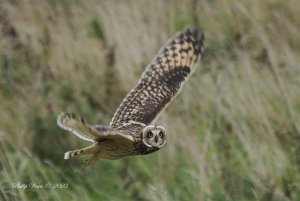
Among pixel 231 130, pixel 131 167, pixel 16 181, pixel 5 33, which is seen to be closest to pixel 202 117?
pixel 231 130

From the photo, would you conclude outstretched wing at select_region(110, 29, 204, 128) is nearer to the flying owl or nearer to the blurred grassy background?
the flying owl

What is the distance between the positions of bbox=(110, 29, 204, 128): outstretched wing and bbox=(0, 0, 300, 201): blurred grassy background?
33 centimetres

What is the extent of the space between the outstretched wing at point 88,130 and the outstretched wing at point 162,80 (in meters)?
0.57

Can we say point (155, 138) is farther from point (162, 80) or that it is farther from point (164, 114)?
point (164, 114)

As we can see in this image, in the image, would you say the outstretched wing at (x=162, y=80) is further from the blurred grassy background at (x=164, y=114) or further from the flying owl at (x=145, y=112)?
the blurred grassy background at (x=164, y=114)

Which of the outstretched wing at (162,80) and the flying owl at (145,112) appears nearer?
the flying owl at (145,112)

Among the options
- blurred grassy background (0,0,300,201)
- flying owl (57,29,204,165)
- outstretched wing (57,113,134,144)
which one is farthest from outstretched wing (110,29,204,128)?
outstretched wing (57,113,134,144)

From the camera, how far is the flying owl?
4555 mm

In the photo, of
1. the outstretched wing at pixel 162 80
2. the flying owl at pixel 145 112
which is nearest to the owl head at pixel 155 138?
the flying owl at pixel 145 112

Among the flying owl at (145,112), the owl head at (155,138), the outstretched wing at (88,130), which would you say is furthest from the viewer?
the owl head at (155,138)

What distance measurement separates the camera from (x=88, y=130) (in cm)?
423

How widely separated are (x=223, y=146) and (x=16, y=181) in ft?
4.73

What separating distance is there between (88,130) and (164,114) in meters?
2.27

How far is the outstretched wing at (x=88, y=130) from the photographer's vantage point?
421cm
